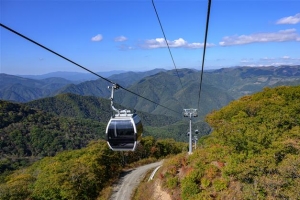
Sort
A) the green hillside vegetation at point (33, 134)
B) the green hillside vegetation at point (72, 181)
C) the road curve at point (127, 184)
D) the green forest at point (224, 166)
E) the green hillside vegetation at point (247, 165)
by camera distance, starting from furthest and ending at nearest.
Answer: the green hillside vegetation at point (33, 134) → the road curve at point (127, 184) → the green hillside vegetation at point (72, 181) → the green forest at point (224, 166) → the green hillside vegetation at point (247, 165)

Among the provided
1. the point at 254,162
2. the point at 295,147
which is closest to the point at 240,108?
the point at 295,147

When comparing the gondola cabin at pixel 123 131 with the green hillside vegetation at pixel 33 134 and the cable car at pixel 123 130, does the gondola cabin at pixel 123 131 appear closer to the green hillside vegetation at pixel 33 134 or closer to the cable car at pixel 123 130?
the cable car at pixel 123 130

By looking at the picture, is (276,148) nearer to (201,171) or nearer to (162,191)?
(201,171)

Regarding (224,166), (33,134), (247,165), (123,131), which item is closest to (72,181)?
(224,166)

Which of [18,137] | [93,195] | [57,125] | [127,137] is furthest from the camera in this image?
[57,125]

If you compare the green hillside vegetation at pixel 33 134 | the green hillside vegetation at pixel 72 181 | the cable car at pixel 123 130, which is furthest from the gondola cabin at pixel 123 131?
the green hillside vegetation at pixel 33 134

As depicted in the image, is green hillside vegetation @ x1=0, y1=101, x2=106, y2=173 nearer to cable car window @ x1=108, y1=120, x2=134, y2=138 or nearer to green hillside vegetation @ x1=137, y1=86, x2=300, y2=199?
green hillside vegetation @ x1=137, y1=86, x2=300, y2=199
